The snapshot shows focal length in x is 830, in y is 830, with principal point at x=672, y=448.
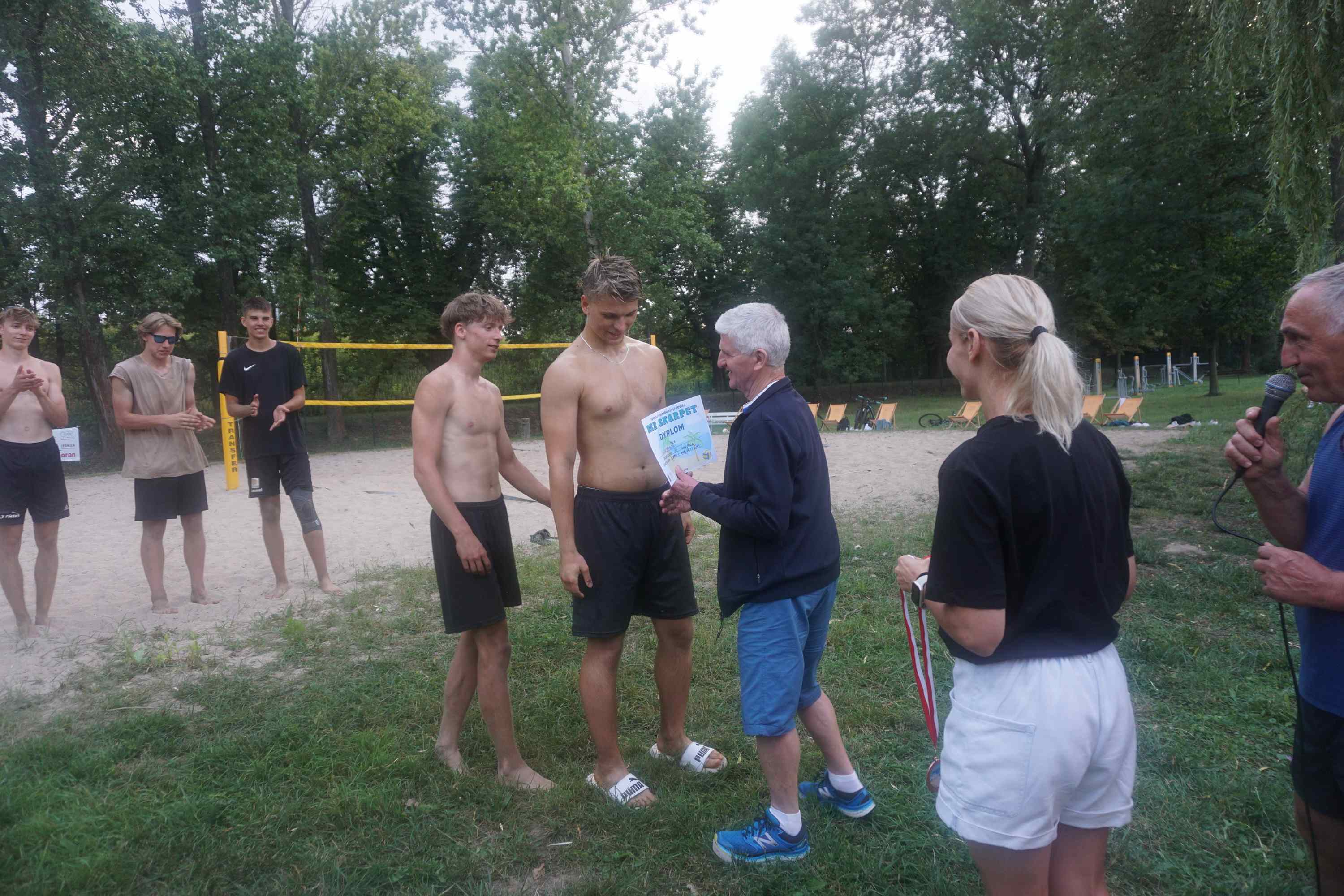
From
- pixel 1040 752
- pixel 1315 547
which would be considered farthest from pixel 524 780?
pixel 1315 547

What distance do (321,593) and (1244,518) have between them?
24.5 feet

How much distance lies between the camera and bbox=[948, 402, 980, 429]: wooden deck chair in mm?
17797

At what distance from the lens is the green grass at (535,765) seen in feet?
8.70

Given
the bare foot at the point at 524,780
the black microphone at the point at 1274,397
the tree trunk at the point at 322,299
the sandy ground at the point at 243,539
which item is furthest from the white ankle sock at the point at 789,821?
the tree trunk at the point at 322,299

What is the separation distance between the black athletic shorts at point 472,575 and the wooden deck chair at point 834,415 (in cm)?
1712

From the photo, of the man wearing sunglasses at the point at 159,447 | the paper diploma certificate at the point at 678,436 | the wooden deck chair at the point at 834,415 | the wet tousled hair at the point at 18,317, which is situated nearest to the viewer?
the paper diploma certificate at the point at 678,436

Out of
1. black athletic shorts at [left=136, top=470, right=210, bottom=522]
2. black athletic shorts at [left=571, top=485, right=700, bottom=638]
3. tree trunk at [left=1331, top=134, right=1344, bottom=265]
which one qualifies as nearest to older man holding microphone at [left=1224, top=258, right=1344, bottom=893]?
black athletic shorts at [left=571, top=485, right=700, bottom=638]

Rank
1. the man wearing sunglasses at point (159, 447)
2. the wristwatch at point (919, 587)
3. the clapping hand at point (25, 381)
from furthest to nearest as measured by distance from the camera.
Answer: the man wearing sunglasses at point (159, 447)
the clapping hand at point (25, 381)
the wristwatch at point (919, 587)

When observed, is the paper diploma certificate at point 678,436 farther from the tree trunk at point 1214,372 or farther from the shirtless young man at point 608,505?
the tree trunk at point 1214,372

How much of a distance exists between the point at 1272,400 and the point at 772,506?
4.22ft

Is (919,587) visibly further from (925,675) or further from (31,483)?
(31,483)

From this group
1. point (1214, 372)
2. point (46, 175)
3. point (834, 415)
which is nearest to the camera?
point (46, 175)

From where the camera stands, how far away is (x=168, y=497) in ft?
18.3

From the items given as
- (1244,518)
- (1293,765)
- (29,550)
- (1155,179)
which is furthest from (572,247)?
(1293,765)
